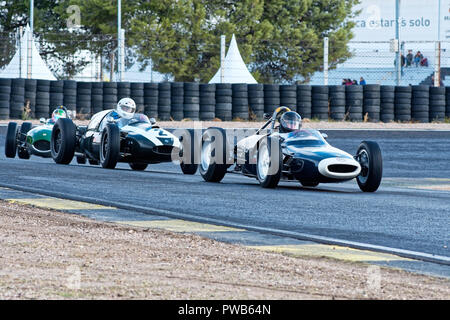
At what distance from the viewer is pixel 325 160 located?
12039 mm

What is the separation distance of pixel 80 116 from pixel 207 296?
67.1ft

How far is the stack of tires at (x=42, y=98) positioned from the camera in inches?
991

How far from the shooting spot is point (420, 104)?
2495 centimetres

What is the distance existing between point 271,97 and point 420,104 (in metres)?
3.73

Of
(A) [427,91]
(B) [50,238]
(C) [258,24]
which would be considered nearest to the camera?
(B) [50,238]

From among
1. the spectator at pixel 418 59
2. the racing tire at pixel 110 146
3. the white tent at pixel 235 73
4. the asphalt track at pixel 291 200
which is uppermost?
the spectator at pixel 418 59

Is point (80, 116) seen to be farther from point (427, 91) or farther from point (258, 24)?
point (258, 24)

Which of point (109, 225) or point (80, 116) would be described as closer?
point (109, 225)

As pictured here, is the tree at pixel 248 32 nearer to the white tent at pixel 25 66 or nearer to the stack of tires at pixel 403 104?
the white tent at pixel 25 66

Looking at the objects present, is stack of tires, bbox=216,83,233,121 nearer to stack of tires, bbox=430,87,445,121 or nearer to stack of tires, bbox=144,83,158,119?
stack of tires, bbox=144,83,158,119

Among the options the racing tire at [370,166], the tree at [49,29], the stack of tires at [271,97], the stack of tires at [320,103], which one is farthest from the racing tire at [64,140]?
the tree at [49,29]

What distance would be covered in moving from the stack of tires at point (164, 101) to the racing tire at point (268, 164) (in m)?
12.5

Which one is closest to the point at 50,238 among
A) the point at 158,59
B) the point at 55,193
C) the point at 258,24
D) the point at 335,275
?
the point at 335,275

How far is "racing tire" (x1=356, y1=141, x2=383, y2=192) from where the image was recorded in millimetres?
12195
